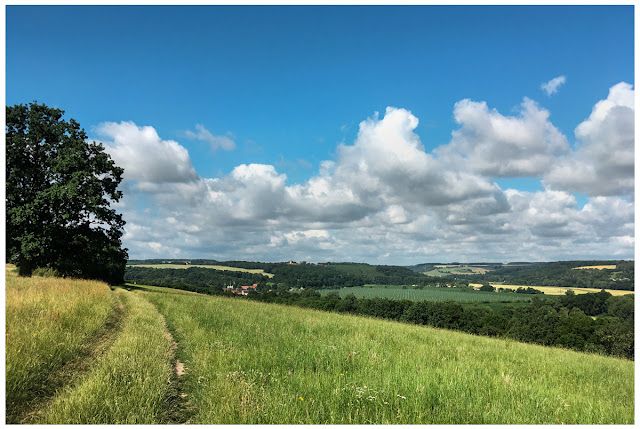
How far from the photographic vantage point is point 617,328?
51.7 meters

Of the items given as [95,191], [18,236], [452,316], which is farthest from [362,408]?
[452,316]

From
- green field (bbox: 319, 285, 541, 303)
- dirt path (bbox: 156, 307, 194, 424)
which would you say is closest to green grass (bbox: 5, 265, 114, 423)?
dirt path (bbox: 156, 307, 194, 424)

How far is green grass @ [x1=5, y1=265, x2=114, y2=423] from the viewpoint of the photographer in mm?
5168

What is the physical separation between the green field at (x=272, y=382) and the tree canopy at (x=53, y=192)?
729 inches

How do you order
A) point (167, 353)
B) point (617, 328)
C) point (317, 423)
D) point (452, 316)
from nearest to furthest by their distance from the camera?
point (317, 423), point (167, 353), point (617, 328), point (452, 316)

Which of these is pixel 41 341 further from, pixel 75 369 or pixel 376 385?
pixel 376 385

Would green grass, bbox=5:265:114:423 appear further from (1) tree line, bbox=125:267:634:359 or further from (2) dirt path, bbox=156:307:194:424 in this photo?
(1) tree line, bbox=125:267:634:359

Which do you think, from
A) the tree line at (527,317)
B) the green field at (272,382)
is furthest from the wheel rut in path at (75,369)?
the tree line at (527,317)

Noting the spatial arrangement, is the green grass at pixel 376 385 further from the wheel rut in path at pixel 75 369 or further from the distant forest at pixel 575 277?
the distant forest at pixel 575 277

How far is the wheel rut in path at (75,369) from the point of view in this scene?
4.74 meters

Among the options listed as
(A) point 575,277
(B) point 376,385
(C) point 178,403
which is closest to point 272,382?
(C) point 178,403

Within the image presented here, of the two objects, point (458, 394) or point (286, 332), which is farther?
point (286, 332)

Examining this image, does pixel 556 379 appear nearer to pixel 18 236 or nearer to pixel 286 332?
pixel 286 332

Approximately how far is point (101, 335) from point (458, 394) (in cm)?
934
